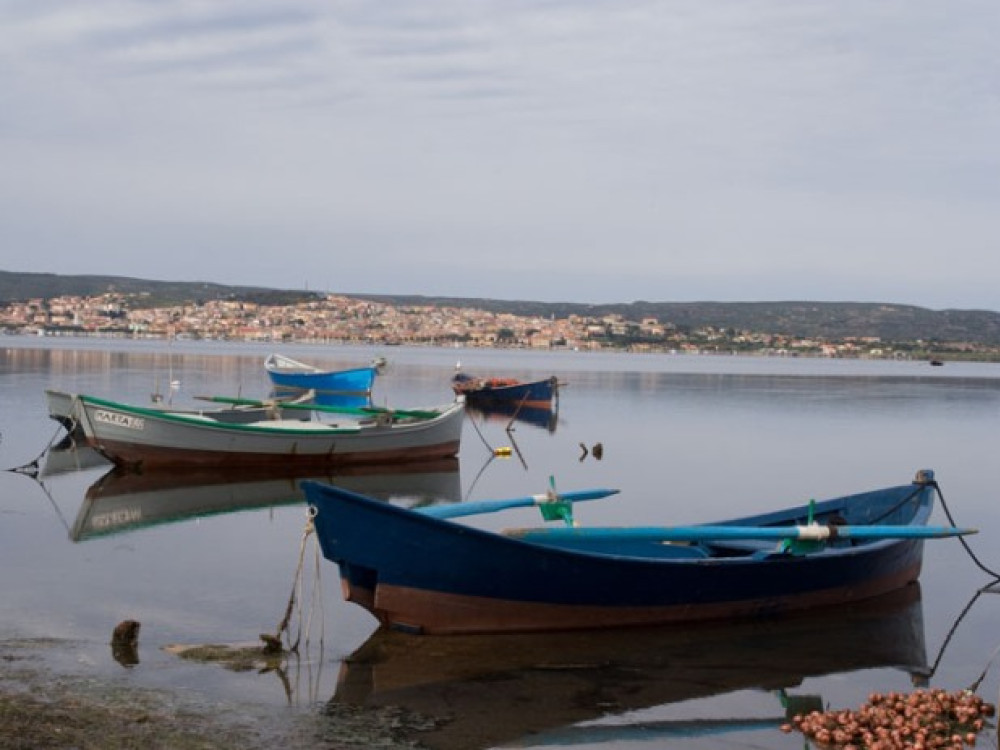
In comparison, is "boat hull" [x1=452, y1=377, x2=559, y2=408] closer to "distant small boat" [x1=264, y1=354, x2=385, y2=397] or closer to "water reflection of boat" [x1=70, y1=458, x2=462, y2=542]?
"distant small boat" [x1=264, y1=354, x2=385, y2=397]

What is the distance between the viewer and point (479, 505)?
46.1ft

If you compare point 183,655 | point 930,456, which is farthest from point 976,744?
point 930,456

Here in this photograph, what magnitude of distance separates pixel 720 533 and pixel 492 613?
2711mm

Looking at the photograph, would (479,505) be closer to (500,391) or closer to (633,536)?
(633,536)

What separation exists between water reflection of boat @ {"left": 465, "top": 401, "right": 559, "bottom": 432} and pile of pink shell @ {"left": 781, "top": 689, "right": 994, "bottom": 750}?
3355 cm

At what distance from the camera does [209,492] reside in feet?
75.4

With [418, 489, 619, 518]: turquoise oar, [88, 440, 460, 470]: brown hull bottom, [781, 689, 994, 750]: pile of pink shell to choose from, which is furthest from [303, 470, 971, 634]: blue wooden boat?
[88, 440, 460, 470]: brown hull bottom

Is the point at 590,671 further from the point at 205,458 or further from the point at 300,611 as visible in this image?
the point at 205,458

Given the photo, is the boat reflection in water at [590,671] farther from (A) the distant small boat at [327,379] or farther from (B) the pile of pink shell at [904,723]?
(A) the distant small boat at [327,379]

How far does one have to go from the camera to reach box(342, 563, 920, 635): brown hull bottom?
1173cm

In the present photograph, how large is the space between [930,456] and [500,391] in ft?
77.2

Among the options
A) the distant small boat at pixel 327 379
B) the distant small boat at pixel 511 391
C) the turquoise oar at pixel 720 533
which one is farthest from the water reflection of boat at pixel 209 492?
the distant small boat at pixel 511 391

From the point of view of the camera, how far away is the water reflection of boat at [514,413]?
1879 inches

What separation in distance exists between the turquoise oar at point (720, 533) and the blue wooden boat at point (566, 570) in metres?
0.01
